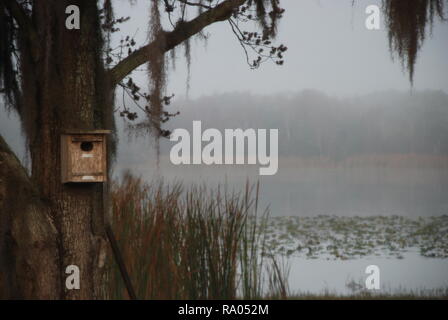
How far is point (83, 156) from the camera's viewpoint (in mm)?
3189

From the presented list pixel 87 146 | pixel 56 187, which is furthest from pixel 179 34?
pixel 56 187

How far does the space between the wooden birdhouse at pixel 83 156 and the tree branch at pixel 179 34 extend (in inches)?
19.5

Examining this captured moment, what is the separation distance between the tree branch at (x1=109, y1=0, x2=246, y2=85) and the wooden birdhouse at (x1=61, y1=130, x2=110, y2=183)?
0.50 metres

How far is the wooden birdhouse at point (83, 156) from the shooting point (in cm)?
317

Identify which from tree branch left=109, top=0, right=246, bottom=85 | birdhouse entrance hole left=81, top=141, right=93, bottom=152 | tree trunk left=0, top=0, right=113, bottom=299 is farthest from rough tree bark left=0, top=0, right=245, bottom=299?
tree branch left=109, top=0, right=246, bottom=85

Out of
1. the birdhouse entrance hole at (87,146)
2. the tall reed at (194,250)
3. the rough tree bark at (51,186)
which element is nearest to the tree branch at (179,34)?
the rough tree bark at (51,186)

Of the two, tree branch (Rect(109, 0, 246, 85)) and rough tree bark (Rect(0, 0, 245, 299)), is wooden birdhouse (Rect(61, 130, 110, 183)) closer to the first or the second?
rough tree bark (Rect(0, 0, 245, 299))

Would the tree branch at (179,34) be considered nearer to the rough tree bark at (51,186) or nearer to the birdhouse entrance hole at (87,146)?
the rough tree bark at (51,186)

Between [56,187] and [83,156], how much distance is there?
0.25 meters

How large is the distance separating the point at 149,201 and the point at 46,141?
1.35m

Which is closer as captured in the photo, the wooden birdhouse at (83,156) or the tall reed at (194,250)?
the wooden birdhouse at (83,156)

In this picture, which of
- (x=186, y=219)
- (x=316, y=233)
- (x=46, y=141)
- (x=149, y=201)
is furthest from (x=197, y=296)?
(x=316, y=233)

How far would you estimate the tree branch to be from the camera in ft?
11.9
